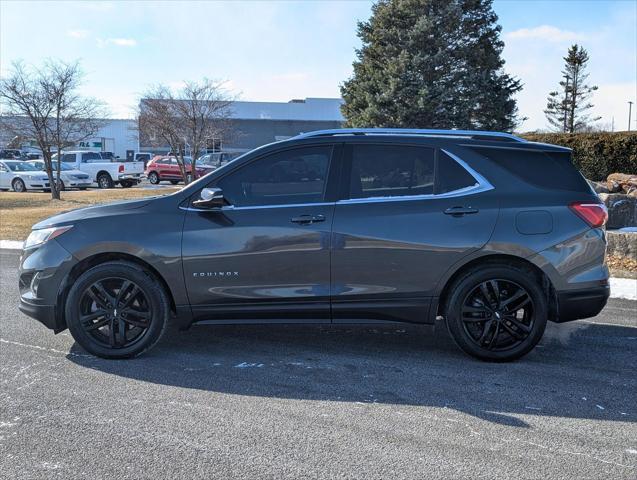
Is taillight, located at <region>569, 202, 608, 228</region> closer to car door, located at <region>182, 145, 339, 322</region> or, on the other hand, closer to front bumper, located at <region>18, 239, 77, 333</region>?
car door, located at <region>182, 145, 339, 322</region>

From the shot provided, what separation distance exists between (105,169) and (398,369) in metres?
27.5

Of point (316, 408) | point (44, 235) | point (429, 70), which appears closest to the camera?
point (316, 408)

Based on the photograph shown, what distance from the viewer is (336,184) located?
4.81 m

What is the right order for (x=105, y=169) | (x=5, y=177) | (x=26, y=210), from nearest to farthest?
(x=26, y=210) < (x=5, y=177) < (x=105, y=169)

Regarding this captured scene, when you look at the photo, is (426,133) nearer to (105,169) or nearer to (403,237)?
(403,237)

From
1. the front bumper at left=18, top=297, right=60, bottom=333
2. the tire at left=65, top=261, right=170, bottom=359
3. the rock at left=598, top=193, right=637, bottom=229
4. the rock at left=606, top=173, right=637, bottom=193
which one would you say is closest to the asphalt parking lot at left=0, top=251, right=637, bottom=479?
the tire at left=65, top=261, right=170, bottom=359

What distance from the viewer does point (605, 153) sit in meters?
14.0

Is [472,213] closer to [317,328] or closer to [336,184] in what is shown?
[336,184]

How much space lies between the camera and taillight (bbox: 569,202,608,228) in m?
4.68

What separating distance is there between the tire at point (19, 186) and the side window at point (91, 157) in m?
3.30

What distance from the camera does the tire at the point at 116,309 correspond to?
475 centimetres

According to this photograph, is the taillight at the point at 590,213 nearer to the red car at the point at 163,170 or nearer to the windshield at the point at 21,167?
the windshield at the point at 21,167

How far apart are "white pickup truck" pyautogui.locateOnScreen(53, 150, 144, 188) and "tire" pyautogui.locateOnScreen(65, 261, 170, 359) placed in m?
26.1

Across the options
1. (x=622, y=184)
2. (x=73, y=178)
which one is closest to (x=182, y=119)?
(x=73, y=178)
